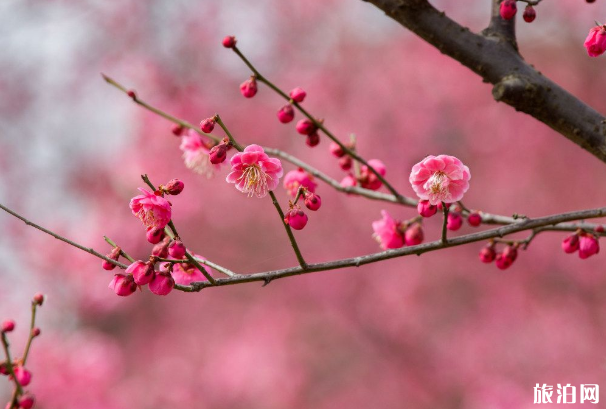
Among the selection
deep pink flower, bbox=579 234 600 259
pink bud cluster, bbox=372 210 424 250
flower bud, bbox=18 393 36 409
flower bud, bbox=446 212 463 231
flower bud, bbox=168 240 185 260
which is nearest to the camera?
flower bud, bbox=168 240 185 260

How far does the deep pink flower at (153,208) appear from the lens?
918 millimetres

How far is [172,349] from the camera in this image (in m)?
5.30

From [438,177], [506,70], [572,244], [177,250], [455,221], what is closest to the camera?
[177,250]

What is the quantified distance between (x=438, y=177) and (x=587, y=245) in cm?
47

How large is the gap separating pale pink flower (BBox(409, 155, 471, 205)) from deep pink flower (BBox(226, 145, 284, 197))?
0.25m

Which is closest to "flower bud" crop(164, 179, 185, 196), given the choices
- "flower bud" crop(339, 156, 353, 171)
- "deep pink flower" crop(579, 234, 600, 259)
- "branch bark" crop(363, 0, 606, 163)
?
"branch bark" crop(363, 0, 606, 163)

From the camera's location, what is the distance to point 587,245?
4.04 feet

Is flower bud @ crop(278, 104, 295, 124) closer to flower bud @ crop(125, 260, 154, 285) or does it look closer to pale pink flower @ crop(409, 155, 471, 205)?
pale pink flower @ crop(409, 155, 471, 205)

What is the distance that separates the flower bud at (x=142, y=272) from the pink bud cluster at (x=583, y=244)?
861 mm

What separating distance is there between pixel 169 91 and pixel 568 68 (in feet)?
11.0

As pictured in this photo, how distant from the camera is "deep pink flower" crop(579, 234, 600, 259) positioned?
1.23 m

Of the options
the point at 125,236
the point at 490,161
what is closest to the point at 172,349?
the point at 125,236

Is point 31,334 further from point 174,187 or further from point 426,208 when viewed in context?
point 426,208

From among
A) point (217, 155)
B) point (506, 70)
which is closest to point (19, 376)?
point (217, 155)
